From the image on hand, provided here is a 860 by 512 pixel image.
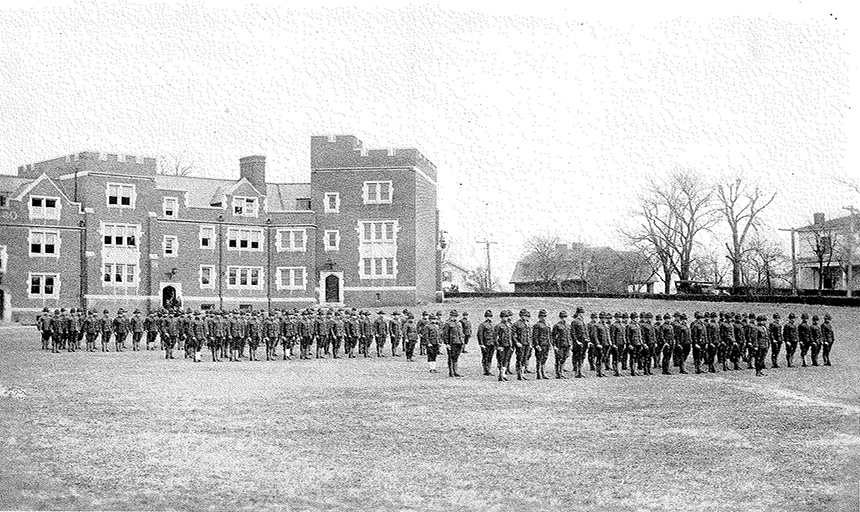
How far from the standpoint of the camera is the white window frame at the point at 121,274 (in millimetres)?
38431

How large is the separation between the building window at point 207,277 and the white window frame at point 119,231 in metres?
3.57

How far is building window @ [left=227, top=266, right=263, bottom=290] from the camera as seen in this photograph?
138ft

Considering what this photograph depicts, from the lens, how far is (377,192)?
140 feet

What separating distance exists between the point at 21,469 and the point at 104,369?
32.0 feet

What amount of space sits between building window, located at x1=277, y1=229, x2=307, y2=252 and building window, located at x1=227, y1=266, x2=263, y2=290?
5.48ft

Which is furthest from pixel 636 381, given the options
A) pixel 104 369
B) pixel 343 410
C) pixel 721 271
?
pixel 104 369

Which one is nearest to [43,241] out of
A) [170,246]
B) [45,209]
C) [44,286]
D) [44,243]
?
[44,243]

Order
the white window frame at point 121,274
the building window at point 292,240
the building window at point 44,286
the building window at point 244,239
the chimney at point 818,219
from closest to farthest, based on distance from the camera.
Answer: the chimney at point 818,219, the building window at point 44,286, the white window frame at point 121,274, the building window at point 244,239, the building window at point 292,240

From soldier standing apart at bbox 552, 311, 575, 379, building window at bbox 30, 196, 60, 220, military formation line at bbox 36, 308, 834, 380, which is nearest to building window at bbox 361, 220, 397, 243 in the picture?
building window at bbox 30, 196, 60, 220

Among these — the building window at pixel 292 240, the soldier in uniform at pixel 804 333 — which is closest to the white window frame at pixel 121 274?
the building window at pixel 292 240

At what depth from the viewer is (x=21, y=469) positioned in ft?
27.0

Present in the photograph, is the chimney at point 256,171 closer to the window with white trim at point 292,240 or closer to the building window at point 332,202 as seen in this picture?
the window with white trim at point 292,240

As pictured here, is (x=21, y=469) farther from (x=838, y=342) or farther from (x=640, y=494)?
(x=838, y=342)

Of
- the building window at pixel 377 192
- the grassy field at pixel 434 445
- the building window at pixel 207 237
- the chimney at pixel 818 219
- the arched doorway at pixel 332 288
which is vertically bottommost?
the grassy field at pixel 434 445
